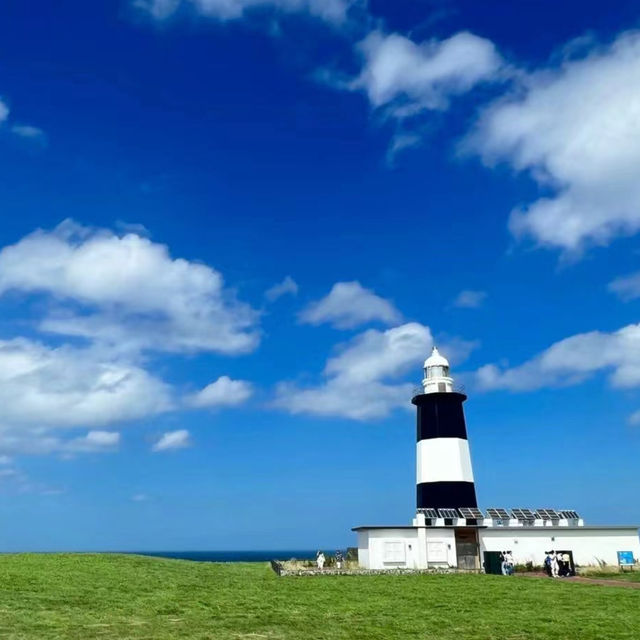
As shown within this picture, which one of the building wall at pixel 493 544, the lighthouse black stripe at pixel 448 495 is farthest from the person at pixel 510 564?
the lighthouse black stripe at pixel 448 495

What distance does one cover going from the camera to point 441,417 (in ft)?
170

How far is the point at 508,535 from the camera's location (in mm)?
46031

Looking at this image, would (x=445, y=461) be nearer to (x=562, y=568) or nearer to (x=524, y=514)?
(x=524, y=514)

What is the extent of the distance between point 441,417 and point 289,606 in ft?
98.3

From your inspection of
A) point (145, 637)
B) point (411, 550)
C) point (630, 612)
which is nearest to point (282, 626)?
point (145, 637)

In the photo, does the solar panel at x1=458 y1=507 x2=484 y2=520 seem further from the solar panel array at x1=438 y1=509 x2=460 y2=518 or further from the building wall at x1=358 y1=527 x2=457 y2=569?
the building wall at x1=358 y1=527 x2=457 y2=569

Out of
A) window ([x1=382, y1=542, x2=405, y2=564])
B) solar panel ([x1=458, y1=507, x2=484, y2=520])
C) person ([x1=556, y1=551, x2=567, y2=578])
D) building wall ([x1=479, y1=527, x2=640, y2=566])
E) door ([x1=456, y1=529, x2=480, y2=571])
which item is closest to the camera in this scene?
person ([x1=556, y1=551, x2=567, y2=578])

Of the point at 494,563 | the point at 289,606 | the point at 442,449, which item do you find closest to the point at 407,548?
the point at 494,563

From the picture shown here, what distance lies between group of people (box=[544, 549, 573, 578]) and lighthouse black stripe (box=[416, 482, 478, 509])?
342 inches

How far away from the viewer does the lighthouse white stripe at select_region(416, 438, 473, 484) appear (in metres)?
50.0

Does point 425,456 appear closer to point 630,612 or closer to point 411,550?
point 411,550

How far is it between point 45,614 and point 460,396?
37.6m

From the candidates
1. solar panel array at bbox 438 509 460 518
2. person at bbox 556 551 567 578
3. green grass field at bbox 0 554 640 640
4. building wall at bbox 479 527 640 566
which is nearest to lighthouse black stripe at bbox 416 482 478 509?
solar panel array at bbox 438 509 460 518

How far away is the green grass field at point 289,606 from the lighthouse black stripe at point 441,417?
1625 cm
